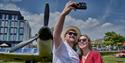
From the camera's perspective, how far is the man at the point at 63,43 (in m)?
4.27

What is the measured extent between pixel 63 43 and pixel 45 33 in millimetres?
11234

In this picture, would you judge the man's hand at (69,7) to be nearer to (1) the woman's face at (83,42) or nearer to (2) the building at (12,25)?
(1) the woman's face at (83,42)

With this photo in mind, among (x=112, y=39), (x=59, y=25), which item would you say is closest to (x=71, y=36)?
(x=59, y=25)

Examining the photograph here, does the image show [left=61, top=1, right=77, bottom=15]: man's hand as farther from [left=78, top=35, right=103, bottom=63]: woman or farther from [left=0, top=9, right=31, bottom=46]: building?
[left=0, top=9, right=31, bottom=46]: building

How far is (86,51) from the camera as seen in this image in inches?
179

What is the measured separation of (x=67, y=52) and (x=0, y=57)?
18.3 metres

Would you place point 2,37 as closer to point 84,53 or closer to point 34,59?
Answer: point 34,59

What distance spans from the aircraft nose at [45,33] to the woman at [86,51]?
35.4ft

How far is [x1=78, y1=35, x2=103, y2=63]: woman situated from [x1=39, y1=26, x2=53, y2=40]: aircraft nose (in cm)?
1080

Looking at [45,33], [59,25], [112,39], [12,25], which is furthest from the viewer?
[12,25]

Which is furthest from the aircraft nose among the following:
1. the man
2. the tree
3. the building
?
the building

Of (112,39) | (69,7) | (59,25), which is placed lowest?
(59,25)

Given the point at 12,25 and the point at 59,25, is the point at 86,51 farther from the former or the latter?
the point at 12,25

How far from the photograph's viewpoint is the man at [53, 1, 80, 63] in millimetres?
4273
